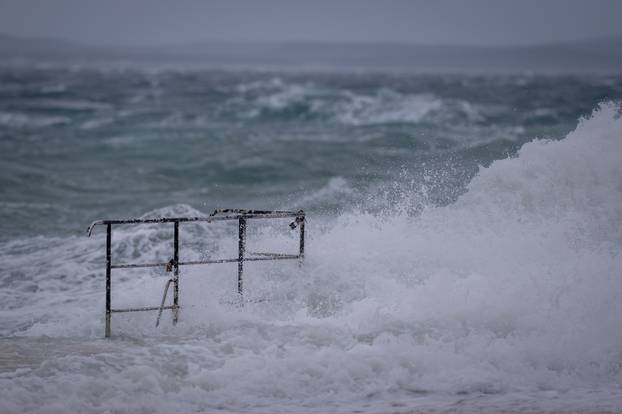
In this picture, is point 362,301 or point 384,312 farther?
point 362,301

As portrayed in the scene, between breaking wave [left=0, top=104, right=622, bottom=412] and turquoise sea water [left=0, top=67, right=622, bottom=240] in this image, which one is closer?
breaking wave [left=0, top=104, right=622, bottom=412]

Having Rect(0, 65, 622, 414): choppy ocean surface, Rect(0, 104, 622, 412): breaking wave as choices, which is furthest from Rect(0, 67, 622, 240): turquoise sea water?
Rect(0, 104, 622, 412): breaking wave

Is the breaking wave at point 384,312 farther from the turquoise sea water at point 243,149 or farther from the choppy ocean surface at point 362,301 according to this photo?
the turquoise sea water at point 243,149

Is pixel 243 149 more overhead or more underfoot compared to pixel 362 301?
more overhead

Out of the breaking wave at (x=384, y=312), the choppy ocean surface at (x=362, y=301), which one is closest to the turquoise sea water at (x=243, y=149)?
the choppy ocean surface at (x=362, y=301)

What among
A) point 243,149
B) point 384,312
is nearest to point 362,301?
point 384,312

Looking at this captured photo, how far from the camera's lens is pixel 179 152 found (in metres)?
23.2

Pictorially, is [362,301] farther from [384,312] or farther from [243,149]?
[243,149]

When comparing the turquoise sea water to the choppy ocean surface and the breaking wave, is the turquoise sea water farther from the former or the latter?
the breaking wave

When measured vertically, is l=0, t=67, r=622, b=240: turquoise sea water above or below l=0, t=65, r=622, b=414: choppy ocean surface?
above

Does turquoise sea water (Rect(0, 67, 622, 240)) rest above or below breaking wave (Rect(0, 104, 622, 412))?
above

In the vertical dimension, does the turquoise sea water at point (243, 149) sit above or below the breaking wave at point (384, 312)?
above

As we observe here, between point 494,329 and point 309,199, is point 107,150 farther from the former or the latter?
point 494,329

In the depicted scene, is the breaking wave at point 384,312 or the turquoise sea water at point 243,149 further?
the turquoise sea water at point 243,149
